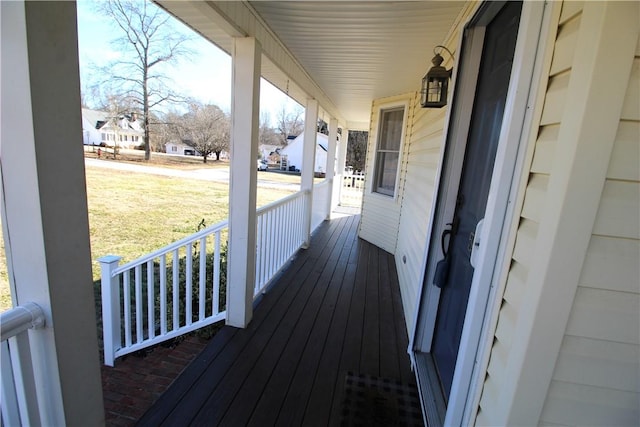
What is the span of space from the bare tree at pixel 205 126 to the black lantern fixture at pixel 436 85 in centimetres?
677

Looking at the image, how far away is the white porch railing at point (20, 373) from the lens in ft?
2.86

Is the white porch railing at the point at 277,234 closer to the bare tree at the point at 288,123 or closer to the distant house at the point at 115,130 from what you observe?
the distant house at the point at 115,130

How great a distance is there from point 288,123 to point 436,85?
21.7 meters

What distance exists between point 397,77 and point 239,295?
2.99 meters

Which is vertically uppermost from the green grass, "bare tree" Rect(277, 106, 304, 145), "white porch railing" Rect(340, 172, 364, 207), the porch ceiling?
"bare tree" Rect(277, 106, 304, 145)

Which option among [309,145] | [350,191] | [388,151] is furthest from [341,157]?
[309,145]

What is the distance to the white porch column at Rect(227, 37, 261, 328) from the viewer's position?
2232 millimetres

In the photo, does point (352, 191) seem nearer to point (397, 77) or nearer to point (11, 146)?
point (397, 77)

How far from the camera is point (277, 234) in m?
3.42

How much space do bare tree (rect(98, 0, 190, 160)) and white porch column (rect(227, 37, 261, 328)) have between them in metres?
1.44

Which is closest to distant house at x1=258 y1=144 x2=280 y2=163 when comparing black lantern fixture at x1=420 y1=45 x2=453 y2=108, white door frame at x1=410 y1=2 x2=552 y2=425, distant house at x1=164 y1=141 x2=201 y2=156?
distant house at x1=164 y1=141 x2=201 y2=156

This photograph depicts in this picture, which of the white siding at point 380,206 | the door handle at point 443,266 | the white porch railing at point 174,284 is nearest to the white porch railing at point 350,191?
the white siding at point 380,206

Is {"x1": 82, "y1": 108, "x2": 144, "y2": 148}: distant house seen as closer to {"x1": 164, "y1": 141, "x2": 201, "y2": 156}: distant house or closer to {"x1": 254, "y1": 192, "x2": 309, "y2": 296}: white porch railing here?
{"x1": 164, "y1": 141, "x2": 201, "y2": 156}: distant house

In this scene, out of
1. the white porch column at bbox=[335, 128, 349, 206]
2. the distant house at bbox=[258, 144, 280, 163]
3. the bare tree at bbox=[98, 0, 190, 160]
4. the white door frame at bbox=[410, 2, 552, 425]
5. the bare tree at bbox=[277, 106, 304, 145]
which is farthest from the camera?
the distant house at bbox=[258, 144, 280, 163]
